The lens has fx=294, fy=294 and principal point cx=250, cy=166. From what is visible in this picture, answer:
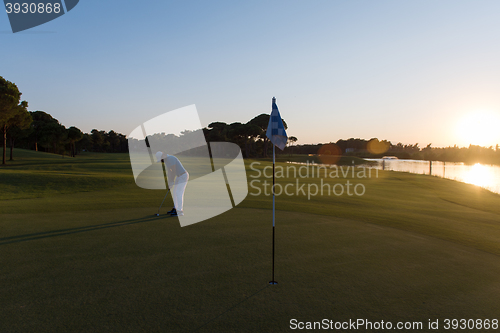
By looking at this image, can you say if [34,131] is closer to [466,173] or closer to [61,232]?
[61,232]

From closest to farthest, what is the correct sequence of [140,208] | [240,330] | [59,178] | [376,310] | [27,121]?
1. [240,330]
2. [376,310]
3. [140,208]
4. [59,178]
5. [27,121]

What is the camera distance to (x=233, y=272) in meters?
4.99

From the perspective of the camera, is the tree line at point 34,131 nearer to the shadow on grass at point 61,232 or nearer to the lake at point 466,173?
the shadow on grass at point 61,232

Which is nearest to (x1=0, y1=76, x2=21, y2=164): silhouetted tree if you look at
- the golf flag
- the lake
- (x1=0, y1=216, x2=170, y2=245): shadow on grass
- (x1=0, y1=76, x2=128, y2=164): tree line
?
(x1=0, y1=76, x2=128, y2=164): tree line

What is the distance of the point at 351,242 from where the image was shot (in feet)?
22.6

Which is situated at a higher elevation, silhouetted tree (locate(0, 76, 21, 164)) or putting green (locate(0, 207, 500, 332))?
silhouetted tree (locate(0, 76, 21, 164))

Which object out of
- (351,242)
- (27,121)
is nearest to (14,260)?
(351,242)

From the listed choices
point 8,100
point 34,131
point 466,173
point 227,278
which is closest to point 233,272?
point 227,278

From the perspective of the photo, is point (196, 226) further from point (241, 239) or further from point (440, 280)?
point (440, 280)

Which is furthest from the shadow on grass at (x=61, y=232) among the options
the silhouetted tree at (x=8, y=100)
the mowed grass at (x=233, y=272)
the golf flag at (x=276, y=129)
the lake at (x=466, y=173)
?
the silhouetted tree at (x=8, y=100)

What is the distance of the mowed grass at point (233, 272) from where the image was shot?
12.1ft

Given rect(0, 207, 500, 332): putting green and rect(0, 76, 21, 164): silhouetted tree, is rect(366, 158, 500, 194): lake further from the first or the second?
rect(0, 76, 21, 164): silhouetted tree

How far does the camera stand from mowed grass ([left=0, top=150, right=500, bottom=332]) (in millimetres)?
3680

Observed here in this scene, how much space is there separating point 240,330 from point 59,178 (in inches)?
783
